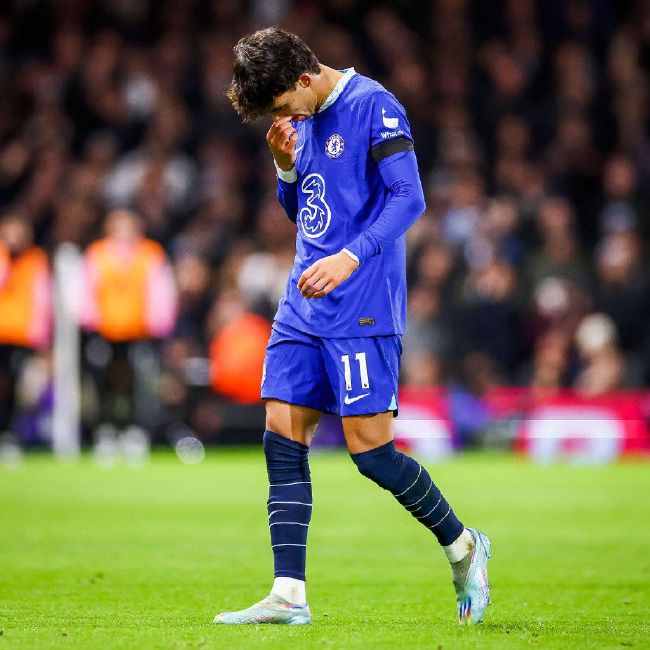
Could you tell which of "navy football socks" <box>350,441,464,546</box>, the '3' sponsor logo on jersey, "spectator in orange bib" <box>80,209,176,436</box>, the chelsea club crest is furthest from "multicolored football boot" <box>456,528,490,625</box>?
"spectator in orange bib" <box>80,209,176,436</box>

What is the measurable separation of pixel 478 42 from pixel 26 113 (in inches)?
231

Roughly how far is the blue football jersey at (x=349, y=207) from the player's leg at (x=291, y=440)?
0.41 ft

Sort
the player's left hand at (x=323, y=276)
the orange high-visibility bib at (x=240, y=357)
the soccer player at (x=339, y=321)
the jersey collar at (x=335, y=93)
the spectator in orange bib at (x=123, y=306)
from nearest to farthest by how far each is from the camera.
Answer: the player's left hand at (x=323, y=276) → the soccer player at (x=339, y=321) → the jersey collar at (x=335, y=93) → the spectator in orange bib at (x=123, y=306) → the orange high-visibility bib at (x=240, y=357)

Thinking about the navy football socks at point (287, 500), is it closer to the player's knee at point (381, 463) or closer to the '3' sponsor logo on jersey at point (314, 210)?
the player's knee at point (381, 463)

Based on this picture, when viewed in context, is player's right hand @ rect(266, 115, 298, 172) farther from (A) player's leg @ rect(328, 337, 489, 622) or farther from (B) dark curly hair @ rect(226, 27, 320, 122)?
(A) player's leg @ rect(328, 337, 489, 622)

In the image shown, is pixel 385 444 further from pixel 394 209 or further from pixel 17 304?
pixel 17 304

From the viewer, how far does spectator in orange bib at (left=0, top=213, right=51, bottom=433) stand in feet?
48.0

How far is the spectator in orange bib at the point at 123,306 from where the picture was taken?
46.5ft

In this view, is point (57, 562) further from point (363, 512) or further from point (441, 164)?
point (441, 164)

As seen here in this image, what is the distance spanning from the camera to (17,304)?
14.7 metres

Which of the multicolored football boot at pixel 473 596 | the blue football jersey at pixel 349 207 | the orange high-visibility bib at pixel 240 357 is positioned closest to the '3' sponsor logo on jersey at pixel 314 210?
the blue football jersey at pixel 349 207

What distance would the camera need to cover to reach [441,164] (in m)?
16.9

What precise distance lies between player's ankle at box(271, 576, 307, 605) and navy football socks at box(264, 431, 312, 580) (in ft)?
0.12

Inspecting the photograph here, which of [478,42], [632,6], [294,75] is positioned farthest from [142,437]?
[294,75]
